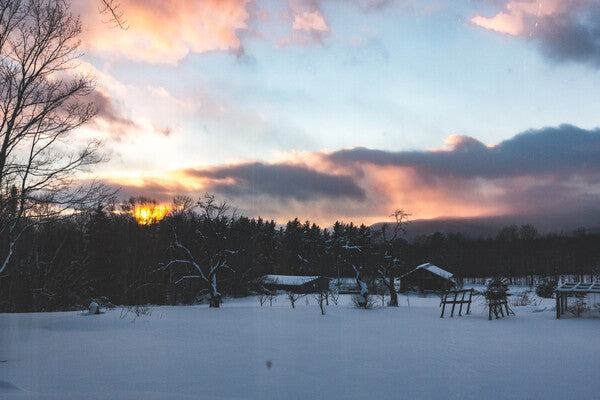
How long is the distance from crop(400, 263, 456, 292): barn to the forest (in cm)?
569

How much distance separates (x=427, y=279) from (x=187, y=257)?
1183 inches

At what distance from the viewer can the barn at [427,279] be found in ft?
171

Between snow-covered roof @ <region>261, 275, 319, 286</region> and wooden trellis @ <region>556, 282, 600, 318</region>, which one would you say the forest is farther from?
wooden trellis @ <region>556, 282, 600, 318</region>

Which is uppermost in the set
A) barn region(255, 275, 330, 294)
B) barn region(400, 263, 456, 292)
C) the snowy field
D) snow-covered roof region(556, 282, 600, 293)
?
snow-covered roof region(556, 282, 600, 293)

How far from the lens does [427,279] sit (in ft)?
178

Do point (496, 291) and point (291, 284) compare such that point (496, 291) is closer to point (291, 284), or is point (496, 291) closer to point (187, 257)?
point (187, 257)

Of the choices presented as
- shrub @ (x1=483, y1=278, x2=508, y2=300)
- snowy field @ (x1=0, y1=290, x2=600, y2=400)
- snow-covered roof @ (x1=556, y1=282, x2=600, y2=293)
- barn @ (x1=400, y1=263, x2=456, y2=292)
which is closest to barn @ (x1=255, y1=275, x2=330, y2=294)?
barn @ (x1=400, y1=263, x2=456, y2=292)

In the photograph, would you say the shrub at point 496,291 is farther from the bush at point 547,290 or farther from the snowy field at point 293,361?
the bush at point 547,290

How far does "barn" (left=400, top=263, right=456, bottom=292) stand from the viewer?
171 feet

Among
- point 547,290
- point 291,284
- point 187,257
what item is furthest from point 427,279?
point 187,257

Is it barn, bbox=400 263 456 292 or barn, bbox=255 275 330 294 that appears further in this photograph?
barn, bbox=255 275 330 294

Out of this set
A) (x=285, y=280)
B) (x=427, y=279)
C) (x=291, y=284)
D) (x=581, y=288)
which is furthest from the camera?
(x=285, y=280)

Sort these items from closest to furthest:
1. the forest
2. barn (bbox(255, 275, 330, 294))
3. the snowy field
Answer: the snowy field
the forest
barn (bbox(255, 275, 330, 294))

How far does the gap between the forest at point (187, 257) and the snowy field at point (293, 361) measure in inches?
191
